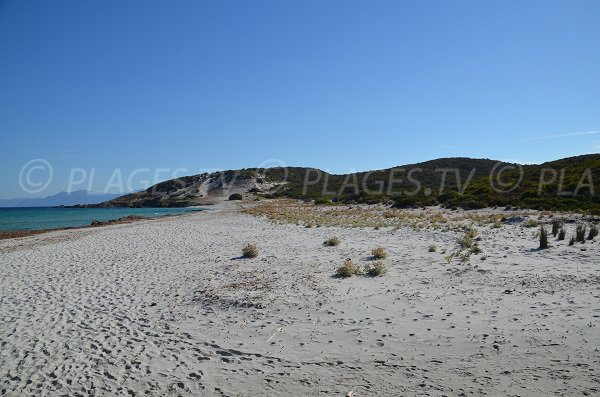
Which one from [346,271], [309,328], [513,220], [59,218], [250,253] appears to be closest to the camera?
[309,328]

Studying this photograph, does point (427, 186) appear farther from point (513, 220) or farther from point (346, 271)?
point (346, 271)

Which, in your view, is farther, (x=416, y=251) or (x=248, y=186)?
(x=248, y=186)

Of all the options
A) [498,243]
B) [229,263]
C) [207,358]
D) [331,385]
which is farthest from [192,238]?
[331,385]

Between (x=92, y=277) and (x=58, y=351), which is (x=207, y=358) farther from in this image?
(x=92, y=277)

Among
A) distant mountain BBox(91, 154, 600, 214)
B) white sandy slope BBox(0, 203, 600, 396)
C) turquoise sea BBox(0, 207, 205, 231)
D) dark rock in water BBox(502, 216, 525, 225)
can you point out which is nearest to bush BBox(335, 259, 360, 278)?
white sandy slope BBox(0, 203, 600, 396)

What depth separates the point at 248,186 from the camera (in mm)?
99625

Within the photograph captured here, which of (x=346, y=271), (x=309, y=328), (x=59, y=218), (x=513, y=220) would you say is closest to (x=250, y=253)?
(x=346, y=271)

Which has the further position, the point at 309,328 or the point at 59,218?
the point at 59,218

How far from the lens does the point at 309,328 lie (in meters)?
6.80

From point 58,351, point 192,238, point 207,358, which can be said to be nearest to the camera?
point 207,358

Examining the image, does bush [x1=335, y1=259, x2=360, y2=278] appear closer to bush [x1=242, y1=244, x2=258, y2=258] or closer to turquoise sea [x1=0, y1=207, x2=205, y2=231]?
bush [x1=242, y1=244, x2=258, y2=258]

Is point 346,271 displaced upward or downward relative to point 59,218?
downward

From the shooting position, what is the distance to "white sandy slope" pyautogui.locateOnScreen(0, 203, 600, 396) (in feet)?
16.5

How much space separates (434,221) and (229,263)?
1325 cm
